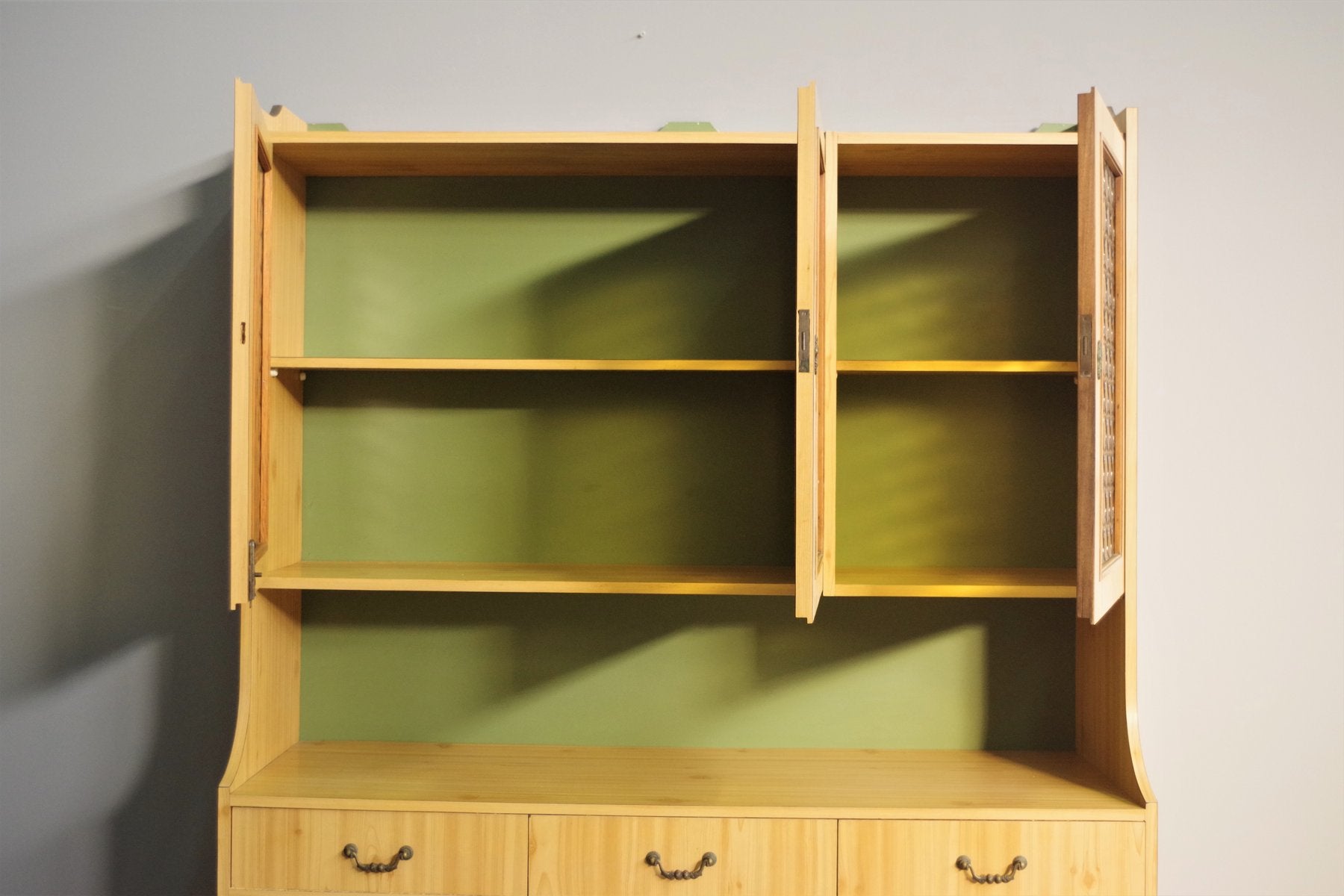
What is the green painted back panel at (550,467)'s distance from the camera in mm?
2102

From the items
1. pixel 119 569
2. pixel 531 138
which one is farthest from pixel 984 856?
pixel 119 569

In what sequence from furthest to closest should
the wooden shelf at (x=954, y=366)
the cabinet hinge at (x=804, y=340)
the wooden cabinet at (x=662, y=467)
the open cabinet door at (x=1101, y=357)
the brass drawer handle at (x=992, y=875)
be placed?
the wooden cabinet at (x=662, y=467), the wooden shelf at (x=954, y=366), the brass drawer handle at (x=992, y=875), the cabinet hinge at (x=804, y=340), the open cabinet door at (x=1101, y=357)

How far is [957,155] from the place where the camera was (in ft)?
6.24

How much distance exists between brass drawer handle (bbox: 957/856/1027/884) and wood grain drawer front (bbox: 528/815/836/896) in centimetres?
24

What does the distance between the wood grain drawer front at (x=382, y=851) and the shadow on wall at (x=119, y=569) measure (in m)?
0.48

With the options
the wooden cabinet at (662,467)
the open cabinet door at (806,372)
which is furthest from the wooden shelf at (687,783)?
the open cabinet door at (806,372)

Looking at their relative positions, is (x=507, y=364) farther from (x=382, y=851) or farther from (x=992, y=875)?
(x=992, y=875)

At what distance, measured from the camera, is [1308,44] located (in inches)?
83.4

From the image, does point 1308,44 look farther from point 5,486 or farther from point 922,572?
point 5,486

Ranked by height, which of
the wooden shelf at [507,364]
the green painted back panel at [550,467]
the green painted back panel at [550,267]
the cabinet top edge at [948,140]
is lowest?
the green painted back panel at [550,467]

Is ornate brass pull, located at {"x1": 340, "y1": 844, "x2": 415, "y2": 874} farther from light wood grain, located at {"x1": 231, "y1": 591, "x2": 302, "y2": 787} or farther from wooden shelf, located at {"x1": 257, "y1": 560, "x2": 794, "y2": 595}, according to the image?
wooden shelf, located at {"x1": 257, "y1": 560, "x2": 794, "y2": 595}

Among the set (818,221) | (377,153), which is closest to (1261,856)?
(818,221)

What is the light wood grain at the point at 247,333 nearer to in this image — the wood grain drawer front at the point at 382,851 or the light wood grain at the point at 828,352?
the wood grain drawer front at the point at 382,851

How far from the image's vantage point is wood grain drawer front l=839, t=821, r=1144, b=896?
173 cm
